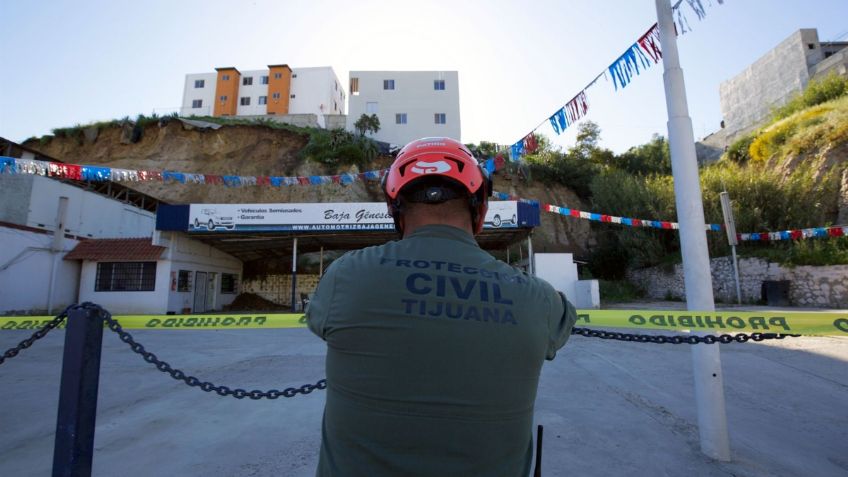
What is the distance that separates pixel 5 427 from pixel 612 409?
6.22 m

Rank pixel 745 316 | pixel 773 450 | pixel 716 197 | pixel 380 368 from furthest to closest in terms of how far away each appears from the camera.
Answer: pixel 716 197 → pixel 773 450 → pixel 745 316 → pixel 380 368

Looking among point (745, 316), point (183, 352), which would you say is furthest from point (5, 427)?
point (745, 316)

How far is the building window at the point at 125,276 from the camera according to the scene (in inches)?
735

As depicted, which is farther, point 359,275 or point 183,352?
point 183,352

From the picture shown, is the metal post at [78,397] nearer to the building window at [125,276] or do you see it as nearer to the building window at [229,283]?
the building window at [125,276]

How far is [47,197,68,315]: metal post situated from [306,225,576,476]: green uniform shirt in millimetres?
23235

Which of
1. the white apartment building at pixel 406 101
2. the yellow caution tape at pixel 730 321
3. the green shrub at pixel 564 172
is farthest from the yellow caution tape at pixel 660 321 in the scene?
the white apartment building at pixel 406 101

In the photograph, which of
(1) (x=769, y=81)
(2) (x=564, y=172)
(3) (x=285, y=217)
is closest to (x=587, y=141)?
(2) (x=564, y=172)

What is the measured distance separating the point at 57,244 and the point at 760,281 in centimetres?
3203

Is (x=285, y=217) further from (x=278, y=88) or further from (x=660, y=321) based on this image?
(x=278, y=88)

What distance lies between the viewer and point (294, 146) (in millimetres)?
33344

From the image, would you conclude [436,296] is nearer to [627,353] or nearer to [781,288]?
[627,353]

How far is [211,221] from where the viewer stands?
17281 mm

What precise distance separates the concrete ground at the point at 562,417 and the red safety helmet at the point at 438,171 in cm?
246
